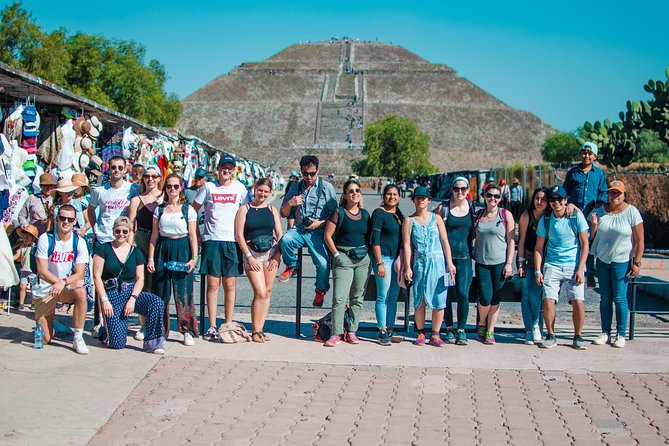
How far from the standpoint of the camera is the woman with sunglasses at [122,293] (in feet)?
22.1

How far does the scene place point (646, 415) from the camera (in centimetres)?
538

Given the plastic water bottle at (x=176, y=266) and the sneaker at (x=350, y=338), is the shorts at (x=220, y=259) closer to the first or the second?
the plastic water bottle at (x=176, y=266)

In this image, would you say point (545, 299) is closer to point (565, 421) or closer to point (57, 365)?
point (565, 421)

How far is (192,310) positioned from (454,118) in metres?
95.6

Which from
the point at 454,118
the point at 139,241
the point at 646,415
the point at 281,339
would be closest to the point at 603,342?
the point at 646,415

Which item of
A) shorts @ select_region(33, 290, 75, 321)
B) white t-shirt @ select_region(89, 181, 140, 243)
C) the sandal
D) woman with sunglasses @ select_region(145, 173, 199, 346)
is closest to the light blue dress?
the sandal

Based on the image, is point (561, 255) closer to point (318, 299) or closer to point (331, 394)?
point (318, 299)

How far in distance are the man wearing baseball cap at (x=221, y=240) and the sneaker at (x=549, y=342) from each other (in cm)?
292

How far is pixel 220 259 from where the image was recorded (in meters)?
7.28

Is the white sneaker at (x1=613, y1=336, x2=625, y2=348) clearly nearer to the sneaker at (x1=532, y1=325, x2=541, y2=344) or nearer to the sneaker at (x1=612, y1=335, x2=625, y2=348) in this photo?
the sneaker at (x1=612, y1=335, x2=625, y2=348)

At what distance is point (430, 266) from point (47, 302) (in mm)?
3418

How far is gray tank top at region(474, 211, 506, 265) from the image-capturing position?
7.34m

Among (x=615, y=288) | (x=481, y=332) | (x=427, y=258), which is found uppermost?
(x=427, y=258)

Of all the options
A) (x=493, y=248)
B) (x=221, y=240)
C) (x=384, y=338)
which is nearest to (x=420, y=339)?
(x=384, y=338)
